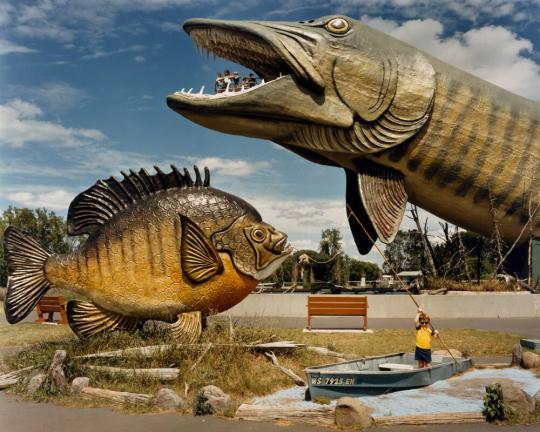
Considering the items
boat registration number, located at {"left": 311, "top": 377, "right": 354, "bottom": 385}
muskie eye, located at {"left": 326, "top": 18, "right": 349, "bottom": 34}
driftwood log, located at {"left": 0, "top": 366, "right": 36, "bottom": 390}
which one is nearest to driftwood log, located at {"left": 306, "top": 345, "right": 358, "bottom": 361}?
boat registration number, located at {"left": 311, "top": 377, "right": 354, "bottom": 385}

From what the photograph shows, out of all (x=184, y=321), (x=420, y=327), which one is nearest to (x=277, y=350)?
(x=184, y=321)

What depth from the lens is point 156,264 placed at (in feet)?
22.6

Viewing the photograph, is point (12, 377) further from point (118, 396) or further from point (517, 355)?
point (517, 355)

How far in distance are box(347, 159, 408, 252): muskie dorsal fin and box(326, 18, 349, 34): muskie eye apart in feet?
7.39

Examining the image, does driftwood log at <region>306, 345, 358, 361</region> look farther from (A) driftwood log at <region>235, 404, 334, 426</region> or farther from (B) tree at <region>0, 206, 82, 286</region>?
(B) tree at <region>0, 206, 82, 286</region>

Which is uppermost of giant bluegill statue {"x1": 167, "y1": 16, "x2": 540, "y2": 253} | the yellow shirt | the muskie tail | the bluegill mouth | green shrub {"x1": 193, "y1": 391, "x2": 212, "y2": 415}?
giant bluegill statue {"x1": 167, "y1": 16, "x2": 540, "y2": 253}

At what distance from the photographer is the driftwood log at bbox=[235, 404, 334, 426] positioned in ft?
15.7

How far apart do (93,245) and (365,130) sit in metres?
4.79

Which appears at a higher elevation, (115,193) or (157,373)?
(115,193)

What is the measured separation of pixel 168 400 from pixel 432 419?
8.29 feet

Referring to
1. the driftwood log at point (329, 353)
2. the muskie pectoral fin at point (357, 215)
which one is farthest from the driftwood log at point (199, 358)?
the muskie pectoral fin at point (357, 215)

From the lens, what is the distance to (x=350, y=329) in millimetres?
11852

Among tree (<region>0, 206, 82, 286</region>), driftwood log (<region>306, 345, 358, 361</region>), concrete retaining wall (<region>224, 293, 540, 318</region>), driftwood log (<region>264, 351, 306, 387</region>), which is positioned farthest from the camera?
tree (<region>0, 206, 82, 286</region>)

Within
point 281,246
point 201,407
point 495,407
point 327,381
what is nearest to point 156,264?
point 281,246
